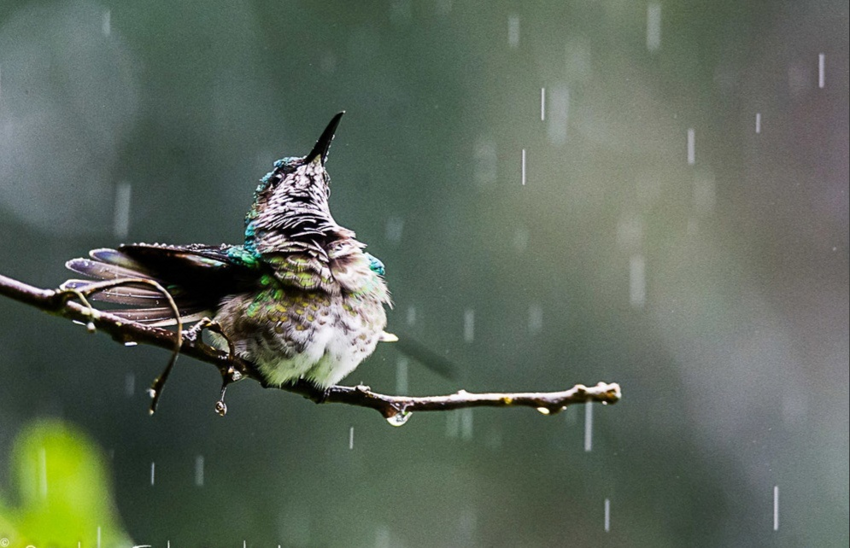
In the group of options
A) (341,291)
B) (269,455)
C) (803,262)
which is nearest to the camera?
(341,291)

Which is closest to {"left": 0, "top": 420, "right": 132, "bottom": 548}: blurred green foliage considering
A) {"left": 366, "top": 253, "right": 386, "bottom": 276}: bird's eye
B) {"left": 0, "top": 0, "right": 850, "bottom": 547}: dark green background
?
{"left": 366, "top": 253, "right": 386, "bottom": 276}: bird's eye

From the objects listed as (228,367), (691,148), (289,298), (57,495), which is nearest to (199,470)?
(289,298)

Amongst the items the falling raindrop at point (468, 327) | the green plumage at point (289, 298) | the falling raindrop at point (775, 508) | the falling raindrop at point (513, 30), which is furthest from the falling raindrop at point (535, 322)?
the green plumage at point (289, 298)

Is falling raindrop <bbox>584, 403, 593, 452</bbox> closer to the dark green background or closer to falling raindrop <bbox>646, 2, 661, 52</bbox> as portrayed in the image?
the dark green background

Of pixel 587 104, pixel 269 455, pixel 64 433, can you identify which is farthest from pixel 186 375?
pixel 64 433

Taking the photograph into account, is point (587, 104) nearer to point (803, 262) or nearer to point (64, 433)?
point (803, 262)
